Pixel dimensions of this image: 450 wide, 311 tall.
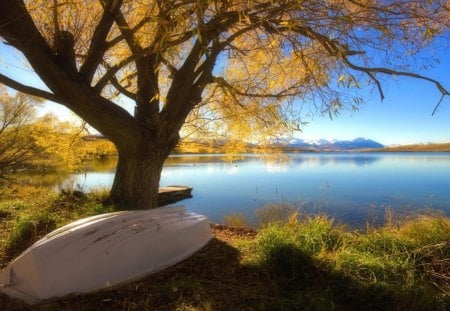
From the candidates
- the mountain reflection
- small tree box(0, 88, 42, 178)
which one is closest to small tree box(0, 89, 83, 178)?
small tree box(0, 88, 42, 178)

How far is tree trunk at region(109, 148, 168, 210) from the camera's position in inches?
258

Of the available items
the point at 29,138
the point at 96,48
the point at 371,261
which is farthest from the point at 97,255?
the point at 29,138

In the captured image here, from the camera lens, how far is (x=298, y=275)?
420cm

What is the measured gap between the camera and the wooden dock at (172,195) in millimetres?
17830

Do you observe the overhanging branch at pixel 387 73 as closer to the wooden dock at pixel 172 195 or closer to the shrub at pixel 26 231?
the shrub at pixel 26 231

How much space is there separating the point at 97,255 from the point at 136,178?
9.20 feet

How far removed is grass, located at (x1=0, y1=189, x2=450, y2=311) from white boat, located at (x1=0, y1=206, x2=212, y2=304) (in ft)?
0.37

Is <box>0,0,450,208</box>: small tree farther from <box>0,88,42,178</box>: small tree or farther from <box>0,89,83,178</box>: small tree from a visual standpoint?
<box>0,88,42,178</box>: small tree

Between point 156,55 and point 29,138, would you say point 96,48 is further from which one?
point 29,138

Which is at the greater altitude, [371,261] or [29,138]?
[29,138]

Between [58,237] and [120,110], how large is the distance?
2656 mm

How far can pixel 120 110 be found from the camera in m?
6.18

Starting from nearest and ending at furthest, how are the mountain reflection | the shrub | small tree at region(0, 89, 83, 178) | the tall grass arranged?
the tall grass
the shrub
small tree at region(0, 89, 83, 178)
the mountain reflection

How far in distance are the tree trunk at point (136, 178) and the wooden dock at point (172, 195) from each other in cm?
1083
